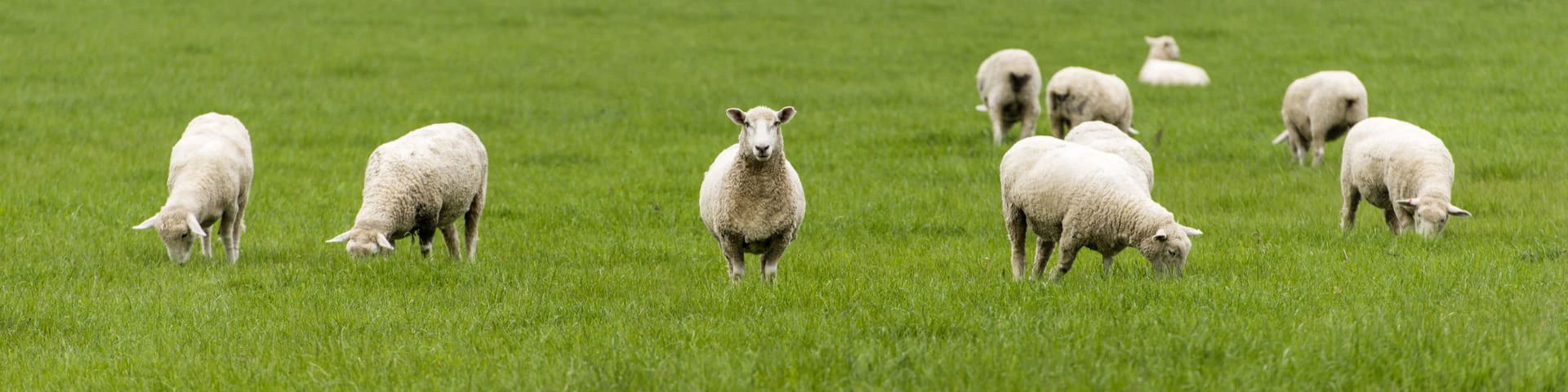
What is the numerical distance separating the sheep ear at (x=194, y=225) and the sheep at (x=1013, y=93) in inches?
339

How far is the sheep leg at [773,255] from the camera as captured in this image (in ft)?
24.0

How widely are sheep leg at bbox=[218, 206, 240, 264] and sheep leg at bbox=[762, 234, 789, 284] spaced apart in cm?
381

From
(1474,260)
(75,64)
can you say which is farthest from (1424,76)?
(75,64)

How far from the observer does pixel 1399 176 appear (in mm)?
8883

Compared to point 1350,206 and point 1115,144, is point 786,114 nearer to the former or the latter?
point 1115,144

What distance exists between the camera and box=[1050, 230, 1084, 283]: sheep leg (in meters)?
6.88

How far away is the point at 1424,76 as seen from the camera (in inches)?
715

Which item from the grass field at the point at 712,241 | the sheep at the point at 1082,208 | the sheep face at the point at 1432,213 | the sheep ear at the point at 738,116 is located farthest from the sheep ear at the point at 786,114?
the sheep face at the point at 1432,213

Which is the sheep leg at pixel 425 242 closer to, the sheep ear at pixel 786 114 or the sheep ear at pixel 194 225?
the sheep ear at pixel 194 225

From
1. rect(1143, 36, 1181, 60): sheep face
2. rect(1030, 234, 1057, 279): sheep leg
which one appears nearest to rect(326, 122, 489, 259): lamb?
rect(1030, 234, 1057, 279): sheep leg

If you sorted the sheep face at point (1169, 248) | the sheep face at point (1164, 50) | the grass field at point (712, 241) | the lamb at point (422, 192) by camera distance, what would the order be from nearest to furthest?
the grass field at point (712, 241) < the sheep face at point (1169, 248) < the lamb at point (422, 192) < the sheep face at point (1164, 50)

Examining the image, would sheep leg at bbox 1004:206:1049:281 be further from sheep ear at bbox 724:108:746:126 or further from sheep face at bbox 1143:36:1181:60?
sheep face at bbox 1143:36:1181:60

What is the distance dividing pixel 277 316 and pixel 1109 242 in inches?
167

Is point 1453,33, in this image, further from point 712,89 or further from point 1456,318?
point 1456,318
